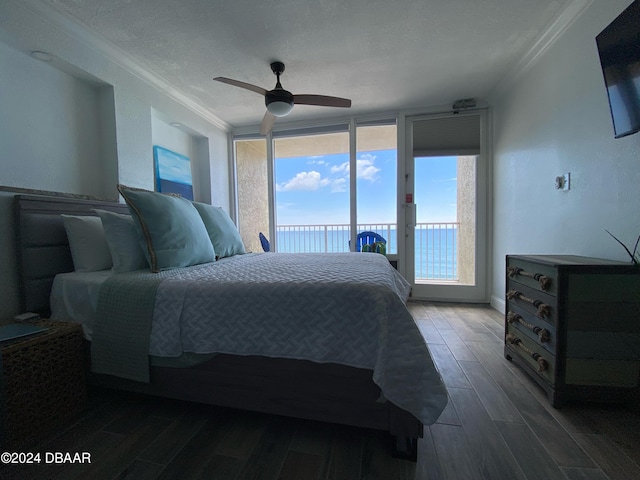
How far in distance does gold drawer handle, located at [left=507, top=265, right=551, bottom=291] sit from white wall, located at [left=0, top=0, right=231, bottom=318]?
3.11 metres

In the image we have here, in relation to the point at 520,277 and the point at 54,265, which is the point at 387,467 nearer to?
the point at 520,277

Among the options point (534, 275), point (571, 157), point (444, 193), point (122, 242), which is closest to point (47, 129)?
point (122, 242)

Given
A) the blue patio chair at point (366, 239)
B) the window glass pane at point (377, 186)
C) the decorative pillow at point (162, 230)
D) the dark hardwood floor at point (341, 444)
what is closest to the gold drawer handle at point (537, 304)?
the dark hardwood floor at point (341, 444)

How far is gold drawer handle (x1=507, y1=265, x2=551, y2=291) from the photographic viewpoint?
1440mm

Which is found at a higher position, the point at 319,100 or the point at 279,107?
the point at 319,100

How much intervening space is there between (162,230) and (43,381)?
884 mm

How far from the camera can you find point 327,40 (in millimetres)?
2059

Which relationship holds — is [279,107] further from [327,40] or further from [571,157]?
[571,157]

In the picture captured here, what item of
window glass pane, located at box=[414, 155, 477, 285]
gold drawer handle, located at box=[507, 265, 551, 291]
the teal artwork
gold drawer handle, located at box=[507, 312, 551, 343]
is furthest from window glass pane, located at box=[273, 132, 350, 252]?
gold drawer handle, located at box=[507, 312, 551, 343]

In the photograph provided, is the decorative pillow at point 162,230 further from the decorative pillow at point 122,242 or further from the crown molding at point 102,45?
the crown molding at point 102,45

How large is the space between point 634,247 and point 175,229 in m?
2.66

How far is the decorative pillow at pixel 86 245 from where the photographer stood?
1.64 meters

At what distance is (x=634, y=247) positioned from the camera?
55.1 inches

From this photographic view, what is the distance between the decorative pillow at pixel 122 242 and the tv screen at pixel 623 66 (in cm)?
282
